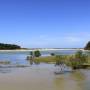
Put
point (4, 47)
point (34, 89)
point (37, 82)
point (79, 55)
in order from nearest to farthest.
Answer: point (34, 89)
point (37, 82)
point (79, 55)
point (4, 47)

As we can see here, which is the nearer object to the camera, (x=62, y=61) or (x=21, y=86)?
(x=21, y=86)

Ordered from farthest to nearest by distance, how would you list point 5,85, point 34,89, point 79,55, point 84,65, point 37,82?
point 79,55
point 84,65
point 37,82
point 5,85
point 34,89

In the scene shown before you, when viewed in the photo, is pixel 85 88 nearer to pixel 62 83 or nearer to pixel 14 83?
pixel 62 83

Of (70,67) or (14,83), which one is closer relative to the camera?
(14,83)


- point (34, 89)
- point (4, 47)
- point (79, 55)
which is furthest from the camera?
point (4, 47)

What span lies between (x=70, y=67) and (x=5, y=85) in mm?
17424

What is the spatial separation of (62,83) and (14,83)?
4.34 meters

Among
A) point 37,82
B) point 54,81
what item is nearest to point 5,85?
point 37,82

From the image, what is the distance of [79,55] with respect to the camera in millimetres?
45969

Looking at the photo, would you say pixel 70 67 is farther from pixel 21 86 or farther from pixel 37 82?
pixel 21 86

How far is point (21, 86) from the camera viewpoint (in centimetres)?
2556

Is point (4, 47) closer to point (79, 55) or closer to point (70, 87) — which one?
point (79, 55)

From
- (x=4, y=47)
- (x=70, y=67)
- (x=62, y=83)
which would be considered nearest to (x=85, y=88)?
(x=62, y=83)

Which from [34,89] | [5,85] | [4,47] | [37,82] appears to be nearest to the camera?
[34,89]
